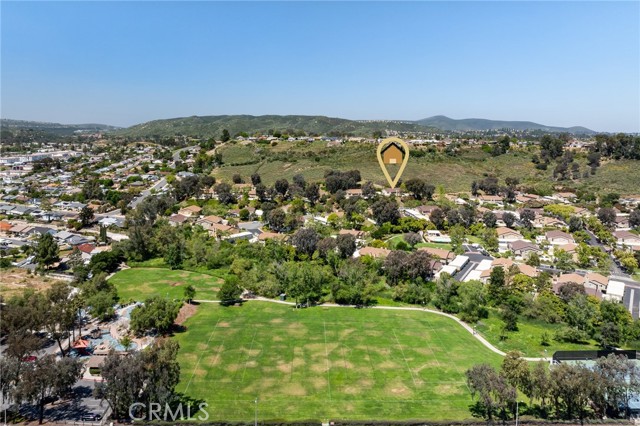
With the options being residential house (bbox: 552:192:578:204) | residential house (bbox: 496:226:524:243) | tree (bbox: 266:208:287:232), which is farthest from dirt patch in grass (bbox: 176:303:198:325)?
residential house (bbox: 552:192:578:204)

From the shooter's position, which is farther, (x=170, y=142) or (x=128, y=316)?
(x=170, y=142)

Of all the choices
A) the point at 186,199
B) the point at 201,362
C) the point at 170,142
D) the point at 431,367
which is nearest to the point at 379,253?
the point at 431,367

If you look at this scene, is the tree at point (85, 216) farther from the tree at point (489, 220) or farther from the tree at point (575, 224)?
the tree at point (575, 224)

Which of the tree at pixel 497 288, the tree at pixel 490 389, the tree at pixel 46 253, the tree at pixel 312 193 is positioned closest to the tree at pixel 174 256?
the tree at pixel 46 253

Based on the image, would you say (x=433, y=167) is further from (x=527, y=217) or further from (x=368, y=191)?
(x=527, y=217)

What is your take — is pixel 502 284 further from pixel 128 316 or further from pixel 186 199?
pixel 186 199

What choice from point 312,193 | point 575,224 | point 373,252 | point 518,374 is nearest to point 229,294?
point 373,252

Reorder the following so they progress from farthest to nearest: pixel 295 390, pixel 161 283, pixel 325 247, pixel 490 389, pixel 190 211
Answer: pixel 190 211 < pixel 325 247 < pixel 161 283 < pixel 295 390 < pixel 490 389
